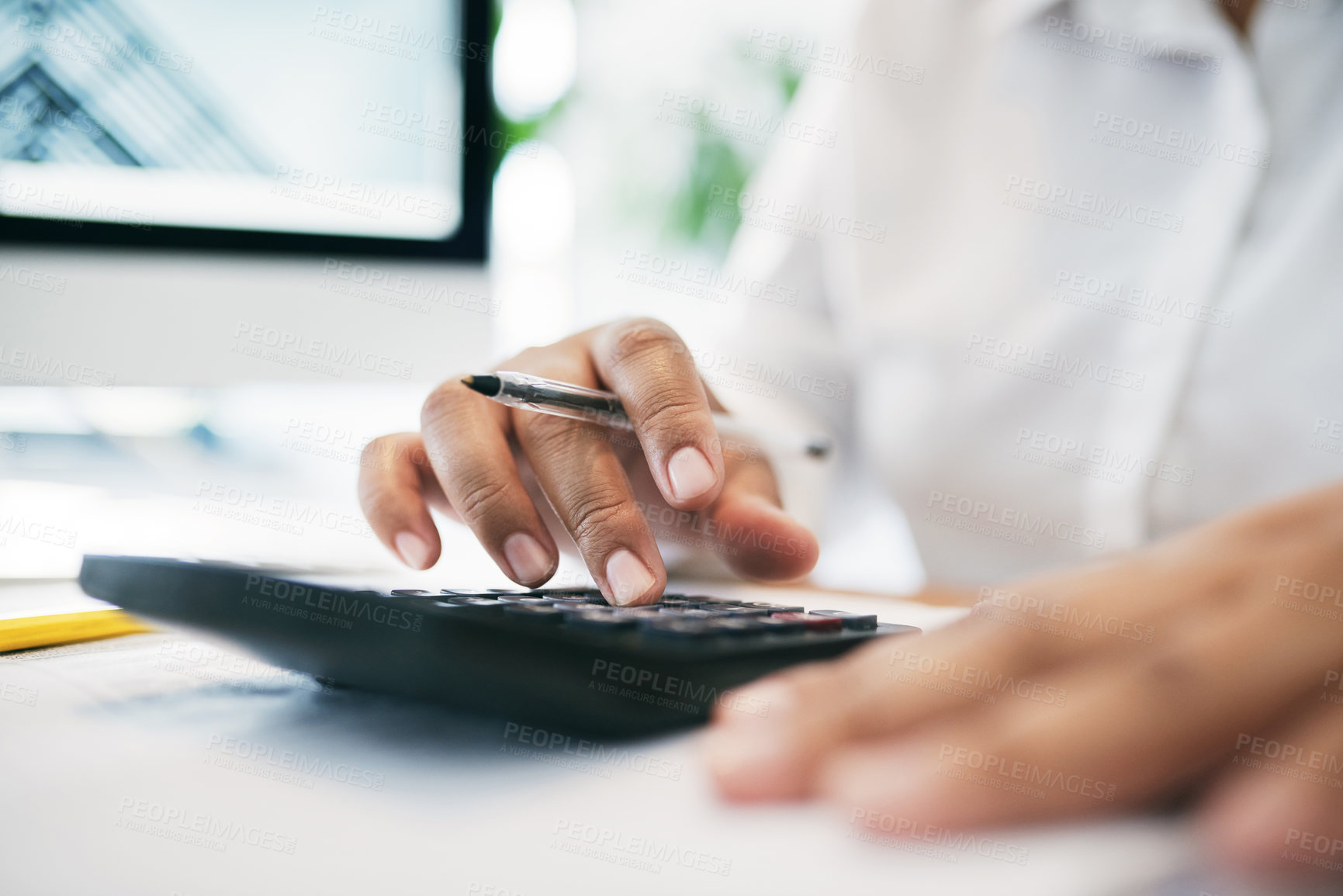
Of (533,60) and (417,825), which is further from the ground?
(533,60)

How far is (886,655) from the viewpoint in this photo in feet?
0.66

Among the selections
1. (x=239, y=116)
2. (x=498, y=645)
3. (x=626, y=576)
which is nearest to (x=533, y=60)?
(x=239, y=116)

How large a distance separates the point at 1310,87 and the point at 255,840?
2.28 ft

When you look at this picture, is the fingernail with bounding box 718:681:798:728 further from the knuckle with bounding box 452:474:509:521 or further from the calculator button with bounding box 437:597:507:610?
the knuckle with bounding box 452:474:509:521

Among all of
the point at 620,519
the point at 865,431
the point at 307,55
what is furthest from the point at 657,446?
the point at 307,55

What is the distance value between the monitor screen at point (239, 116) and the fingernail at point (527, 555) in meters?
0.40

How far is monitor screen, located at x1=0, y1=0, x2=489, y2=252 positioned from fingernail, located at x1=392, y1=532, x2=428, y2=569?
0.36 meters

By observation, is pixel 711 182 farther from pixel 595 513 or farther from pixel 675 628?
pixel 675 628

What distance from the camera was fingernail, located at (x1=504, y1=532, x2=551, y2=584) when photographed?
1.14ft

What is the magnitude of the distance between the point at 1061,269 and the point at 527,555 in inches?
17.8

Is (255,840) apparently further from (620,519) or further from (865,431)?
(865,431)

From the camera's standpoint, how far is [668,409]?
13.9 inches

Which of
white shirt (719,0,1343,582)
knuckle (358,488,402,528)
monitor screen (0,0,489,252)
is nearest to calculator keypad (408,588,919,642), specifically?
knuckle (358,488,402,528)

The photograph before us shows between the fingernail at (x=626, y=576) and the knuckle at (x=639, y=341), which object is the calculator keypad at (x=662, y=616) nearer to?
the fingernail at (x=626, y=576)
